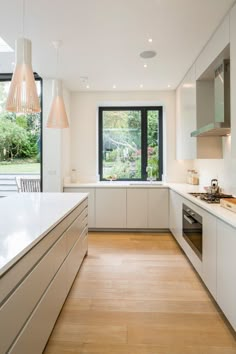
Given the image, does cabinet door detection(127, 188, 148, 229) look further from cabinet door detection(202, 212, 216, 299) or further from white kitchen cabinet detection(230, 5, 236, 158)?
white kitchen cabinet detection(230, 5, 236, 158)

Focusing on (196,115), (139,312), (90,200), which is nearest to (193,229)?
(139,312)

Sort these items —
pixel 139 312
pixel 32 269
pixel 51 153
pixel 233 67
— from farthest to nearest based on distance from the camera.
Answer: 1. pixel 51 153
2. pixel 233 67
3. pixel 139 312
4. pixel 32 269

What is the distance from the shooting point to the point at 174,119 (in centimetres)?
518

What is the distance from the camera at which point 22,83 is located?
2.03 m

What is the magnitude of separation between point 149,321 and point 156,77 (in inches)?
145

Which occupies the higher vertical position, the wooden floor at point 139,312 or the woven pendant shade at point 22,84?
the woven pendant shade at point 22,84

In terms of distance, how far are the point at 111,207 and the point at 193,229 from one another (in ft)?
6.67

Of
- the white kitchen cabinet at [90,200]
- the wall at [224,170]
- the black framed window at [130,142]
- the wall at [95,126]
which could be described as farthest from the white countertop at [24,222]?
the black framed window at [130,142]

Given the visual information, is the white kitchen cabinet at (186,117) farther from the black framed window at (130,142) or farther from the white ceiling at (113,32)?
the black framed window at (130,142)

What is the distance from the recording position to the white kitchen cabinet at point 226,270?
1.87 metres

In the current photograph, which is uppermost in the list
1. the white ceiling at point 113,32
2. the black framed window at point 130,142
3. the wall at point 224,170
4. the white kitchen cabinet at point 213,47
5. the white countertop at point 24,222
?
the white ceiling at point 113,32

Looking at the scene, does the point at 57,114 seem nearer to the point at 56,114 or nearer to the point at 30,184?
the point at 56,114

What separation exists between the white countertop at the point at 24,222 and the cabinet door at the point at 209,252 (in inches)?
51.9

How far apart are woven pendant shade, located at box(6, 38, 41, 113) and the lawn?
2914 millimetres
